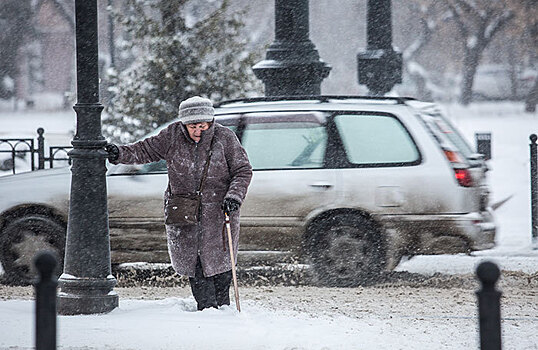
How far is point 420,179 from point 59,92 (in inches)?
2057

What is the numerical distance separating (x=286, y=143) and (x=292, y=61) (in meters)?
2.09

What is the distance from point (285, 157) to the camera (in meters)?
9.07

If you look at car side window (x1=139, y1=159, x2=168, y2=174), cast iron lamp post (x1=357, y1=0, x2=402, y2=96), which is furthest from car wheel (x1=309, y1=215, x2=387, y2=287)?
cast iron lamp post (x1=357, y1=0, x2=402, y2=96)

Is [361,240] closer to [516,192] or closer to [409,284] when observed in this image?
[409,284]

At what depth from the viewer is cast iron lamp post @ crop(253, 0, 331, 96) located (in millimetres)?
10977

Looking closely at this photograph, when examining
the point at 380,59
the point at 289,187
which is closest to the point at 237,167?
the point at 289,187

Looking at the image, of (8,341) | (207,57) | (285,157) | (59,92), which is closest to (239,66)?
(207,57)

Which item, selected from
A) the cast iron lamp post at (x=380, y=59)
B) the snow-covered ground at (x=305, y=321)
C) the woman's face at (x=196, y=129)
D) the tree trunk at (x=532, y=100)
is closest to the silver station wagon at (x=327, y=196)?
the snow-covered ground at (x=305, y=321)

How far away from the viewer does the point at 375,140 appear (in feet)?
29.5

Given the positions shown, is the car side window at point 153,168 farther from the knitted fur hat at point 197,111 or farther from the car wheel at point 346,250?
the knitted fur hat at point 197,111

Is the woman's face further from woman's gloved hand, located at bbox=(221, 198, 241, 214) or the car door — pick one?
the car door

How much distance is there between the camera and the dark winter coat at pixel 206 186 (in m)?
6.78

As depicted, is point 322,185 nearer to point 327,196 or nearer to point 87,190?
point 327,196

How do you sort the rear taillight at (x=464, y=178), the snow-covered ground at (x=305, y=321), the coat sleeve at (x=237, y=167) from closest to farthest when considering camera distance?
1. the snow-covered ground at (x=305, y=321)
2. the coat sleeve at (x=237, y=167)
3. the rear taillight at (x=464, y=178)
